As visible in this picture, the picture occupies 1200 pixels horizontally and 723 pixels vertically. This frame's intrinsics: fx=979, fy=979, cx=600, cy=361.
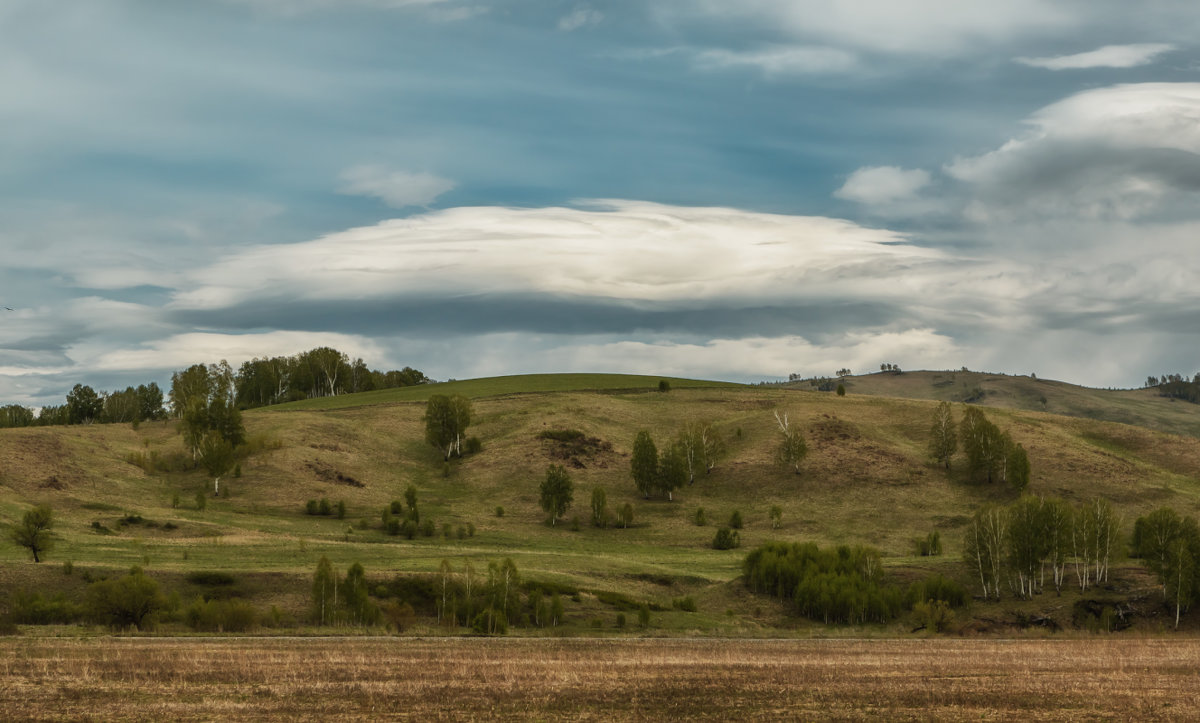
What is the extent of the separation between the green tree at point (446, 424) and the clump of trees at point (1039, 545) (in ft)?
289

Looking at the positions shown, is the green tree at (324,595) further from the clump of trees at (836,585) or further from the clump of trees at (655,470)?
the clump of trees at (655,470)

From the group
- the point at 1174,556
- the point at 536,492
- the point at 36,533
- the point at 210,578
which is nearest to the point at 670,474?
the point at 536,492

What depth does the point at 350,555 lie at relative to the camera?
82750 mm

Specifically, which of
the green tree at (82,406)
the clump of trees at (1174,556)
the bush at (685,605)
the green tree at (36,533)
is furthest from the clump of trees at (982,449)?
the green tree at (82,406)

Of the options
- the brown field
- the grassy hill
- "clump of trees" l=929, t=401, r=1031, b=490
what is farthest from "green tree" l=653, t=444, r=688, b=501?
the brown field

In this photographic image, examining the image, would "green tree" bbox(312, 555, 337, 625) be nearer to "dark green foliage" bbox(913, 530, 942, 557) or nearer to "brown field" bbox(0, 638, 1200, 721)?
"brown field" bbox(0, 638, 1200, 721)

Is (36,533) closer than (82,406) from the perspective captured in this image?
Yes

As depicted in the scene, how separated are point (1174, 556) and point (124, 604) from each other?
71856 mm

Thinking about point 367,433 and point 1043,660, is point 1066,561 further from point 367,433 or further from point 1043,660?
point 367,433

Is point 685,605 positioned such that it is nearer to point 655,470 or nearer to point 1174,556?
point 1174,556

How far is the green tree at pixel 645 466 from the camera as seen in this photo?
443 feet

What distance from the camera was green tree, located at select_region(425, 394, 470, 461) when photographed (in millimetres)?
154250

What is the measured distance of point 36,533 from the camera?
242ft

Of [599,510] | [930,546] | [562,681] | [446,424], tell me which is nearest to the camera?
[562,681]
